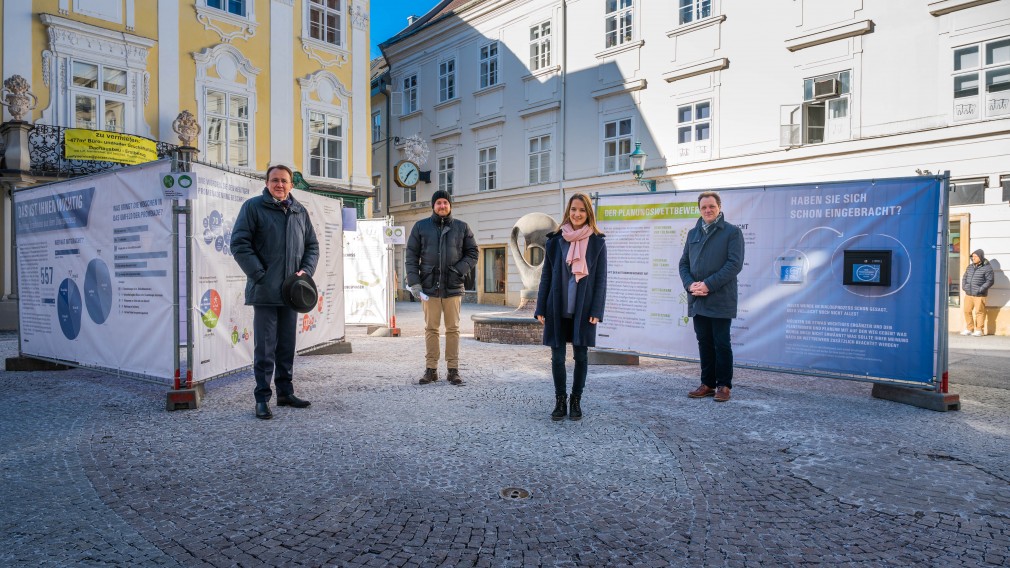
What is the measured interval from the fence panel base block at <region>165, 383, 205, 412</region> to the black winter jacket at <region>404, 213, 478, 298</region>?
231 cm

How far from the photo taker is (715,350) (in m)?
6.13

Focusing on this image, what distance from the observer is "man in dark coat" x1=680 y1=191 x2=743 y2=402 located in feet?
19.2

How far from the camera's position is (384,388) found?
21.2 ft

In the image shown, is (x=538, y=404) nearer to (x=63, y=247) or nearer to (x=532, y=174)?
(x=63, y=247)

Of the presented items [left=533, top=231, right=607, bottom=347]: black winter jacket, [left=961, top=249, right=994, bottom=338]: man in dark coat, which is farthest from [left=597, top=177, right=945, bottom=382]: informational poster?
[left=961, top=249, right=994, bottom=338]: man in dark coat

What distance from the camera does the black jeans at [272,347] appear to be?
5262 mm

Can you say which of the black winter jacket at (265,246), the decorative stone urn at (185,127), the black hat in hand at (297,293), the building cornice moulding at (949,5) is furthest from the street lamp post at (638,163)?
the black hat in hand at (297,293)

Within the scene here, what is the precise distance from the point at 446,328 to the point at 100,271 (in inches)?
139

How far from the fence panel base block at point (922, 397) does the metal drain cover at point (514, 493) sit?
4407 millimetres

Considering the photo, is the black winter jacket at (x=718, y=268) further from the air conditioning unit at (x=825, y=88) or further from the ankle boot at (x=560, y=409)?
the air conditioning unit at (x=825, y=88)

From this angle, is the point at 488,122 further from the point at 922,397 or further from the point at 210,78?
the point at 922,397

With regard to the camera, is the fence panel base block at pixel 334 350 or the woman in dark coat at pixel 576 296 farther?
the fence panel base block at pixel 334 350

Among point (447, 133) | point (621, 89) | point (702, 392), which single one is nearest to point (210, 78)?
point (447, 133)

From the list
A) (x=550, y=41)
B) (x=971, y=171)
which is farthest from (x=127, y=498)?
(x=550, y=41)
